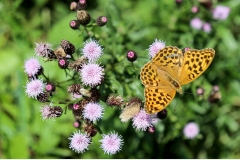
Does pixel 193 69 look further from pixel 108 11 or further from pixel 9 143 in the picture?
pixel 9 143

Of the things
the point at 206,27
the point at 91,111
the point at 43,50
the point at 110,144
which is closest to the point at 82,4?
the point at 43,50

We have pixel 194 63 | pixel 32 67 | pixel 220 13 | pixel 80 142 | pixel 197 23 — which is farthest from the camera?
pixel 220 13

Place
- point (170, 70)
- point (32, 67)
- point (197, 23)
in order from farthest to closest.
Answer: point (197, 23), point (32, 67), point (170, 70)

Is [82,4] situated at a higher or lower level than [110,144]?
higher

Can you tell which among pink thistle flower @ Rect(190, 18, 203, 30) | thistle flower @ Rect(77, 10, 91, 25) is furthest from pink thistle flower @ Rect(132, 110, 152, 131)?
pink thistle flower @ Rect(190, 18, 203, 30)

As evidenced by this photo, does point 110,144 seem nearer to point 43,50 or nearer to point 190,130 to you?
point 43,50

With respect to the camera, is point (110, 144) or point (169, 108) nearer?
point (110, 144)

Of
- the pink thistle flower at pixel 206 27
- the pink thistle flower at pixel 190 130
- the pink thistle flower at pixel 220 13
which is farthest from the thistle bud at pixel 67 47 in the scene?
the pink thistle flower at pixel 220 13
